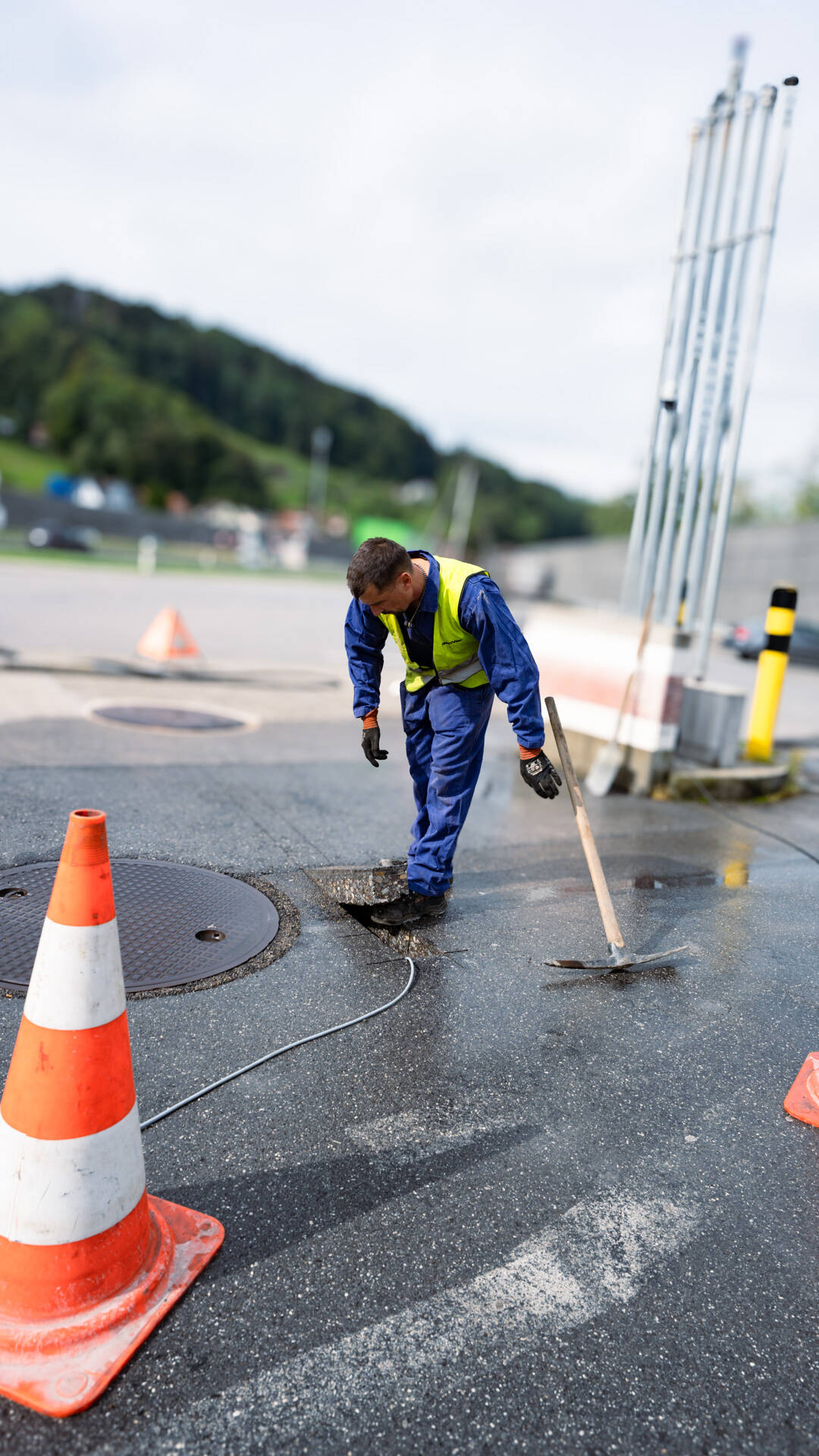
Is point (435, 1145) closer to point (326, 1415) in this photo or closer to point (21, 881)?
point (326, 1415)

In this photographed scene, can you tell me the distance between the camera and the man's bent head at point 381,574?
3.31 m

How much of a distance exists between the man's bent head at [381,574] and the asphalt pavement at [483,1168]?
1247 millimetres

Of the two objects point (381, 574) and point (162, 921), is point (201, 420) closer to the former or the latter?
point (162, 921)

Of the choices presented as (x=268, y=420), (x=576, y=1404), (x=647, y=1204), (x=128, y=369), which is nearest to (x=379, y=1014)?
(x=647, y=1204)

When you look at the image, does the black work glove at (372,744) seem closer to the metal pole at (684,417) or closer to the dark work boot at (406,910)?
the dark work boot at (406,910)

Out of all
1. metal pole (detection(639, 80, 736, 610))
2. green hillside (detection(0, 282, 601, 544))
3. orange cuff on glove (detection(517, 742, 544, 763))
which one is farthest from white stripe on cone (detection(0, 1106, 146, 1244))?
green hillside (detection(0, 282, 601, 544))

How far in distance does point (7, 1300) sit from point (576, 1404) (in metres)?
1.05

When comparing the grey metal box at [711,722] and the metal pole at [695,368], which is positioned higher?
the metal pole at [695,368]

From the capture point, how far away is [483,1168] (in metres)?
2.47

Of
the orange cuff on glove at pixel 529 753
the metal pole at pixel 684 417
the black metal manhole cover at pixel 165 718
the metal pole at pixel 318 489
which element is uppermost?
the metal pole at pixel 318 489

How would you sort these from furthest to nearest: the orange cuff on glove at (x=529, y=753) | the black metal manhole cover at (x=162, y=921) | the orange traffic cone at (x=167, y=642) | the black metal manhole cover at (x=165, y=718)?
the orange traffic cone at (x=167, y=642)
the black metal manhole cover at (x=165, y=718)
the orange cuff on glove at (x=529, y=753)
the black metal manhole cover at (x=162, y=921)

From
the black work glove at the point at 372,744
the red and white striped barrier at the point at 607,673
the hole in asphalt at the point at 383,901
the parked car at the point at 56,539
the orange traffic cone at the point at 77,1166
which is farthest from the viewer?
the parked car at the point at 56,539

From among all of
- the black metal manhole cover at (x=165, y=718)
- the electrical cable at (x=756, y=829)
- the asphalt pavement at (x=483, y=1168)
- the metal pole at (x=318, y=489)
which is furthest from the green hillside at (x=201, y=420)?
the asphalt pavement at (x=483, y=1168)

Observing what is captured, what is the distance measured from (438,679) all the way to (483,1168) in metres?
1.82
